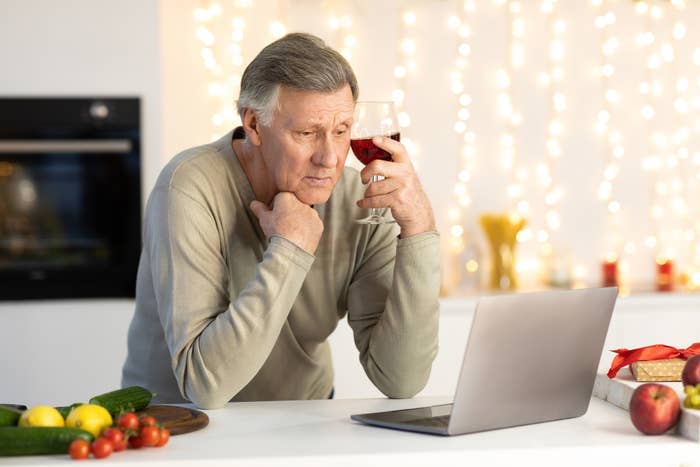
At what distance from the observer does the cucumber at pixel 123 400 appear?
1.61 meters

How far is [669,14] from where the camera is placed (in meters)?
4.41

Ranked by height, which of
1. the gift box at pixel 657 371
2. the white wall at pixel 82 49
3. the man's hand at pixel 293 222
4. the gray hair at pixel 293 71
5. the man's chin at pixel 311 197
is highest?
the white wall at pixel 82 49

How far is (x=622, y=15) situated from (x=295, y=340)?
9.39 ft

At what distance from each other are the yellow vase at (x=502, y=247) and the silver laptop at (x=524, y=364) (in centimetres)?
246

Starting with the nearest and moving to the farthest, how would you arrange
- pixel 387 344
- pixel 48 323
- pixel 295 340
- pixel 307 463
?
pixel 307 463 < pixel 387 344 < pixel 295 340 < pixel 48 323

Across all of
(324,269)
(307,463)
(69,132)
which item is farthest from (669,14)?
(307,463)

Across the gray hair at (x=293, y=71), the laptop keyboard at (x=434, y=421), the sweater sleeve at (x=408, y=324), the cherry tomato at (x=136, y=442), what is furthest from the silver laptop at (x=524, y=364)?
the gray hair at (x=293, y=71)

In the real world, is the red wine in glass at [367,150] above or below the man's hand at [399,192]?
above

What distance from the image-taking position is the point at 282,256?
1.82 metres

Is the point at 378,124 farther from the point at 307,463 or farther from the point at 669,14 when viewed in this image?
the point at 669,14

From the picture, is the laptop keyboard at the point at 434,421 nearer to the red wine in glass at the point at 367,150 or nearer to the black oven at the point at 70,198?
the red wine in glass at the point at 367,150

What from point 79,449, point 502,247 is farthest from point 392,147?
point 502,247

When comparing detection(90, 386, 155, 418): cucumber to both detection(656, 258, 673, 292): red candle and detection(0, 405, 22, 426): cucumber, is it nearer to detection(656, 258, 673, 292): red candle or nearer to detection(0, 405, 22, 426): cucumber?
detection(0, 405, 22, 426): cucumber

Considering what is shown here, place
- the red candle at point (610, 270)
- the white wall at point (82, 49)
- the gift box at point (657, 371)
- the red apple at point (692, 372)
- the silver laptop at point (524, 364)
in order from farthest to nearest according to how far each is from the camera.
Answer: the red candle at point (610, 270)
the white wall at point (82, 49)
the gift box at point (657, 371)
the red apple at point (692, 372)
the silver laptop at point (524, 364)
